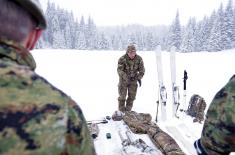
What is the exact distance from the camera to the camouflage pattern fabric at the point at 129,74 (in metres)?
7.62

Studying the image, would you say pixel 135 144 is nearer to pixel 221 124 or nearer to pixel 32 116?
→ pixel 221 124

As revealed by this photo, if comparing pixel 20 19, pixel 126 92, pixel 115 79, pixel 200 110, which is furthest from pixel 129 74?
pixel 115 79

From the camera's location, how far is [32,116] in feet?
3.07

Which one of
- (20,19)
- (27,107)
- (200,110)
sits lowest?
(200,110)

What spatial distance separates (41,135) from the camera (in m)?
0.93

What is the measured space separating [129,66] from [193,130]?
227 cm

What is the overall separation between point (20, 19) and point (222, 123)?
144 centimetres

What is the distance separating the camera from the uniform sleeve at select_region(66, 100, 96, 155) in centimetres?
98

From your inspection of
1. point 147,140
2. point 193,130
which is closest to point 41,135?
point 147,140

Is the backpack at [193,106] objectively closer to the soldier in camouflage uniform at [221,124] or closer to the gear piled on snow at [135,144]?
the gear piled on snow at [135,144]

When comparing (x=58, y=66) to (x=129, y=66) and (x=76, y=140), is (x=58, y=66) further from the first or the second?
(x=76, y=140)

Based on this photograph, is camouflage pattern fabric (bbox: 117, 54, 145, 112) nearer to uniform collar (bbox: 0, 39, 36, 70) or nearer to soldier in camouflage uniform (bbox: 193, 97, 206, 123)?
soldier in camouflage uniform (bbox: 193, 97, 206, 123)

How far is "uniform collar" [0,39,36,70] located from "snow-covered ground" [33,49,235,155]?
4651mm

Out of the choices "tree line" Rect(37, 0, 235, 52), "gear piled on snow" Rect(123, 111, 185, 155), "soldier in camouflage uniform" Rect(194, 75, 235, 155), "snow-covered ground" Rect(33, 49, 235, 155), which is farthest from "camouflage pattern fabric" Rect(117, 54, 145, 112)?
"tree line" Rect(37, 0, 235, 52)
